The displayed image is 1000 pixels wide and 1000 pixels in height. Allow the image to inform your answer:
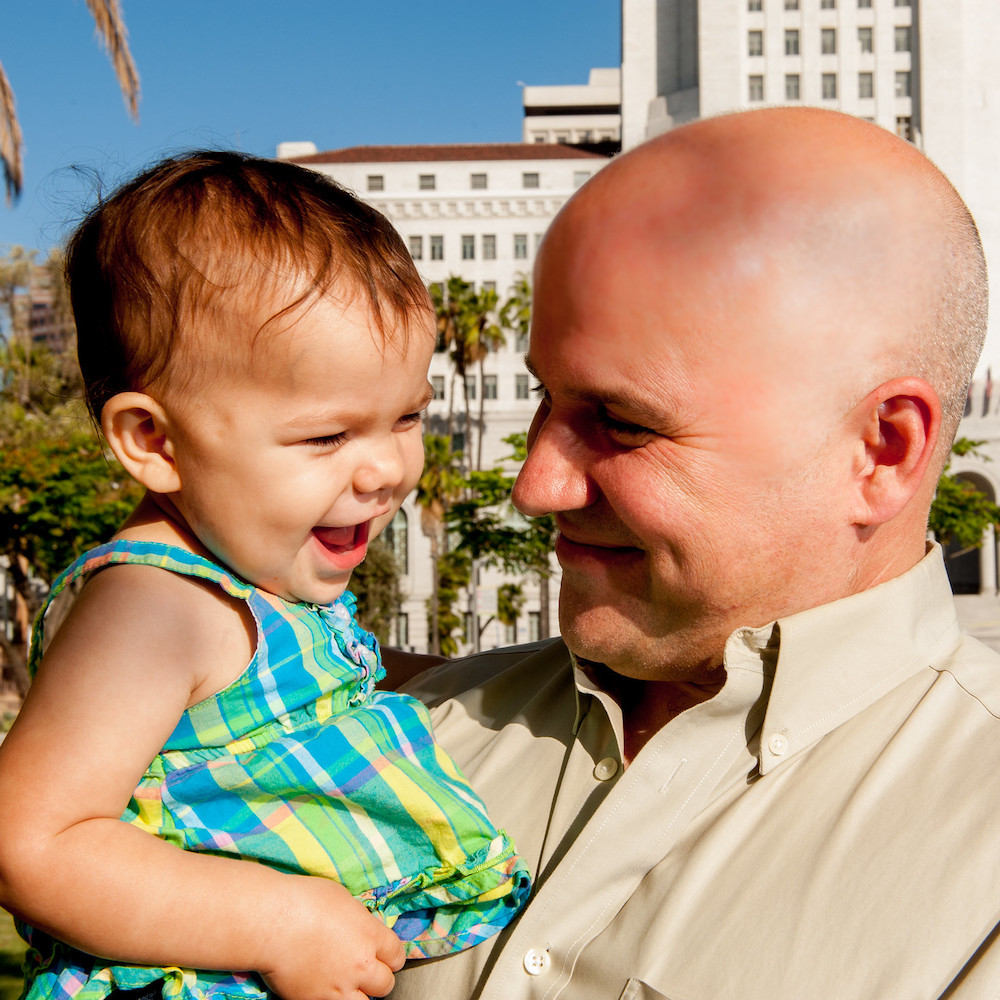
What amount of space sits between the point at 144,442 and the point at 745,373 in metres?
1.06

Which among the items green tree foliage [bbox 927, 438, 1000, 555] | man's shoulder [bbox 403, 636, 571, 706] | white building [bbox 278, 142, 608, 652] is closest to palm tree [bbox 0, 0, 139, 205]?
man's shoulder [bbox 403, 636, 571, 706]

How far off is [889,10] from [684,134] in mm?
55465

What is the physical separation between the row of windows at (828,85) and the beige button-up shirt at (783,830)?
52.6 meters

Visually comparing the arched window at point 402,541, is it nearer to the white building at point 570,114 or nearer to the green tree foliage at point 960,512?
the green tree foliage at point 960,512

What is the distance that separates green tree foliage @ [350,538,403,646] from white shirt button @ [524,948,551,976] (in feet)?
99.0

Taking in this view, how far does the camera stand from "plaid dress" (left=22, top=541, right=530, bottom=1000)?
1762mm

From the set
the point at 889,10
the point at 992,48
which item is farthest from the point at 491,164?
the point at 992,48

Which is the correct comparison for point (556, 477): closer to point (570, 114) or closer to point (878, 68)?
point (878, 68)

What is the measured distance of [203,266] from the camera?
180cm

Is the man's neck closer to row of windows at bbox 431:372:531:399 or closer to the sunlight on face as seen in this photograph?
the sunlight on face

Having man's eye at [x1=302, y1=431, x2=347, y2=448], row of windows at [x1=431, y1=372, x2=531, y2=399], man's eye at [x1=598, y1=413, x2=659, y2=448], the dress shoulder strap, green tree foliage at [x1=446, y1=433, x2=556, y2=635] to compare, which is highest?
man's eye at [x1=302, y1=431, x2=347, y2=448]

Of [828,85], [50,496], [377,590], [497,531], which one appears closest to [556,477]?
[497,531]

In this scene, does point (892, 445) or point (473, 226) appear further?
point (473, 226)

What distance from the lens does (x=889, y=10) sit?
5009 centimetres
